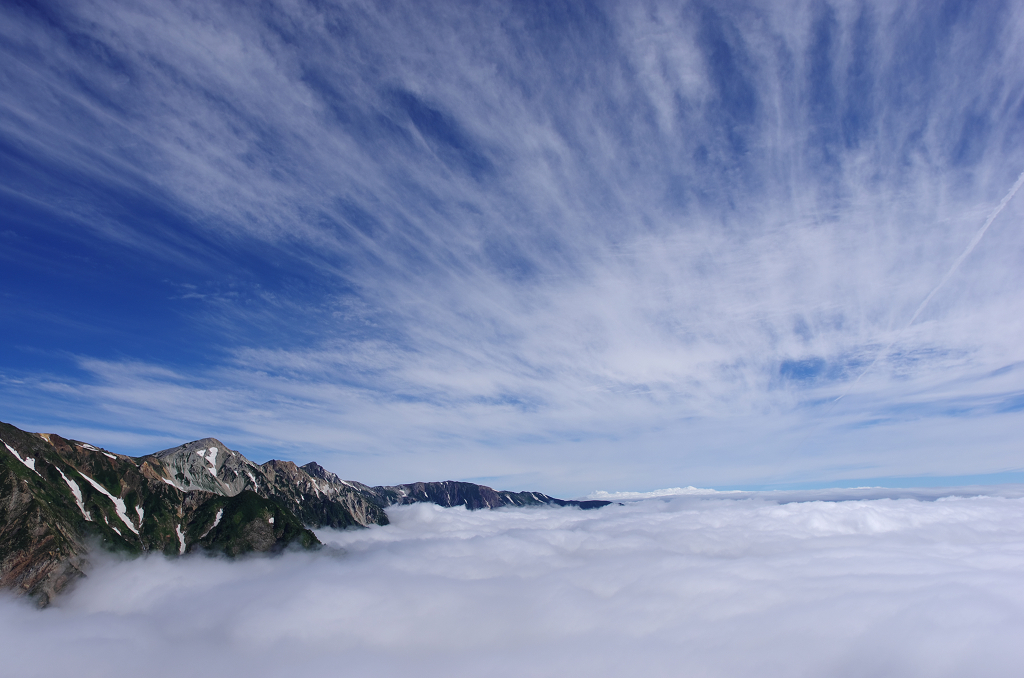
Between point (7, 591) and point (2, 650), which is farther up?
point (7, 591)

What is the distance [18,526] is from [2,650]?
2394 inches

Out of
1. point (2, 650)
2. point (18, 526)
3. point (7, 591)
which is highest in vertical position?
point (18, 526)

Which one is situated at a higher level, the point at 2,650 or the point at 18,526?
the point at 18,526

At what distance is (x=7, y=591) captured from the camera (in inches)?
7677

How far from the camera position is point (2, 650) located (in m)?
199

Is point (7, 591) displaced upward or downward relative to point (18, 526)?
downward

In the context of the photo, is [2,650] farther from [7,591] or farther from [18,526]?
[18,526]

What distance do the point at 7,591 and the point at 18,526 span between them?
2936 centimetres

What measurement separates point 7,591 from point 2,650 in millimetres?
32555

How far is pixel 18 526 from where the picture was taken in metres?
200

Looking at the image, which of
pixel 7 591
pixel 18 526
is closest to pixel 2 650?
pixel 7 591
